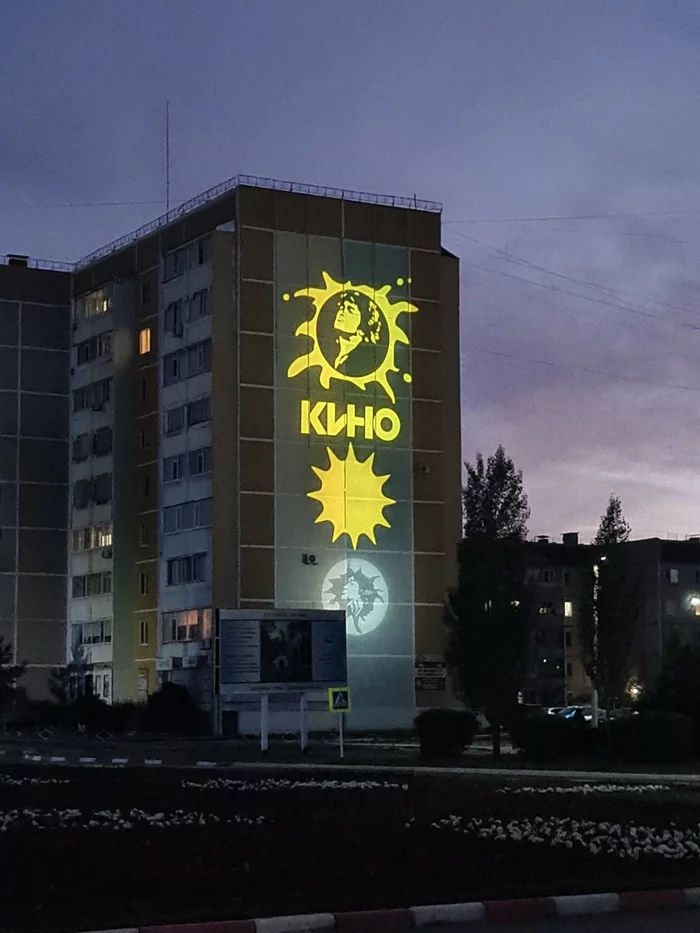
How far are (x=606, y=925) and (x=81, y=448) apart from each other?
9442 cm

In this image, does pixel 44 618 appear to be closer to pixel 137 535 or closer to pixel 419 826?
pixel 137 535

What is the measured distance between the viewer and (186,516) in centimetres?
9338

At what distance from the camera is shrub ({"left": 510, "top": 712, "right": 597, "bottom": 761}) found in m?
45.4

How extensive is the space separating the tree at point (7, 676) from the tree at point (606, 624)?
40116mm

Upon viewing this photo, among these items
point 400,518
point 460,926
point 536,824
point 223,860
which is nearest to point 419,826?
point 536,824

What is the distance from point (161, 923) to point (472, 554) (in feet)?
138

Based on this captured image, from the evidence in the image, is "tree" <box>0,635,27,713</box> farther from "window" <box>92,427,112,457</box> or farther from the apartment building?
"window" <box>92,427,112,457</box>

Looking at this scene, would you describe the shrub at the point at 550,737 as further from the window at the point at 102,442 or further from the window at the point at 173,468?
the window at the point at 102,442

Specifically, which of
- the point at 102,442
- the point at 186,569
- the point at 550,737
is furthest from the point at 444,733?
the point at 102,442

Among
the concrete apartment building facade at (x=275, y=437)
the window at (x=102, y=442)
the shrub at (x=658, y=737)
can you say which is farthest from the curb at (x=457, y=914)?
the window at (x=102, y=442)

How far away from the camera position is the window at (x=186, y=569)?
91.1 m

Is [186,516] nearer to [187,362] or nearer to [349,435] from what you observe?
[187,362]

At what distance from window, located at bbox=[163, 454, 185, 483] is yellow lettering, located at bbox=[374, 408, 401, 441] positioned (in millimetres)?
12032

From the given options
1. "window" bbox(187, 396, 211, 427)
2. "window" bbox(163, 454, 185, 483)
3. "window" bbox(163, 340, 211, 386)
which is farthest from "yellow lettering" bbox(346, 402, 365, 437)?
"window" bbox(163, 454, 185, 483)
